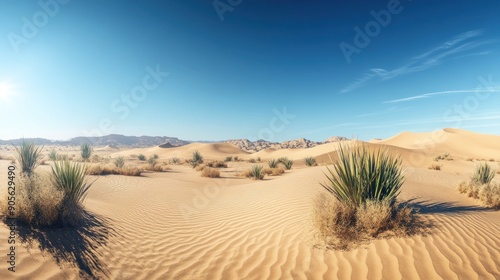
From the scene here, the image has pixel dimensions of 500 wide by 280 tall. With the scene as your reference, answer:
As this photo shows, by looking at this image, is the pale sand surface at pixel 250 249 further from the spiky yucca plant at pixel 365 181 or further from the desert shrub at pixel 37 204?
the spiky yucca plant at pixel 365 181

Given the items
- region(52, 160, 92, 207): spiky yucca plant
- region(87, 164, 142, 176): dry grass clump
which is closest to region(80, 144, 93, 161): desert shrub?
region(87, 164, 142, 176): dry grass clump

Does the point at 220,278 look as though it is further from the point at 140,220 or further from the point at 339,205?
the point at 140,220

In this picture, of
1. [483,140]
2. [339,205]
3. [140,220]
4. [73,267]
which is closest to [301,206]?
→ [339,205]

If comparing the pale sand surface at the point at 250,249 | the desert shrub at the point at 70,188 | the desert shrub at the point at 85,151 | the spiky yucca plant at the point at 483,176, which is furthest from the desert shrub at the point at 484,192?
the desert shrub at the point at 85,151

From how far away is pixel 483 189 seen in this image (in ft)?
27.5

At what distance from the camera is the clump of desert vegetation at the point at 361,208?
4.35 metres

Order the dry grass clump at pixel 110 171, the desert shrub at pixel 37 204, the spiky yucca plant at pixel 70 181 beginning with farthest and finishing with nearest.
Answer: the dry grass clump at pixel 110 171 < the spiky yucca plant at pixel 70 181 < the desert shrub at pixel 37 204

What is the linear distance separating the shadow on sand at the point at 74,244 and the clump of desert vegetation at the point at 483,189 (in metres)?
10.2

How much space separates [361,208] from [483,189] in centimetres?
701

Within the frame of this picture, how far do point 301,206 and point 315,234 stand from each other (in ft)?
7.18

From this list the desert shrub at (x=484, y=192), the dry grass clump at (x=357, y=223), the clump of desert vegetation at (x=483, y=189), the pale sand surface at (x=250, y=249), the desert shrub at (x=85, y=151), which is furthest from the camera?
the desert shrub at (x=85, y=151)

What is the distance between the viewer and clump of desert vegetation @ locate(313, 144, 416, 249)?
435 centimetres

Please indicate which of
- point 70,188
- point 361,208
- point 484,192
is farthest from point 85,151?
point 484,192

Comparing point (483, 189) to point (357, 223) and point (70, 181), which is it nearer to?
point (357, 223)
